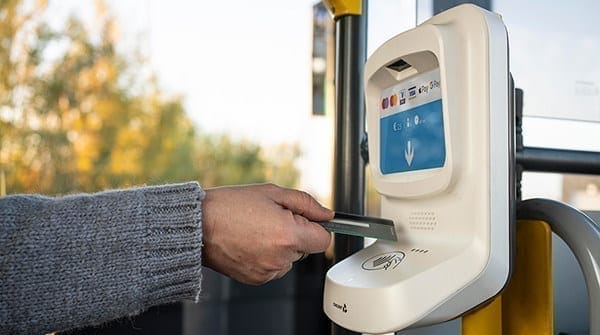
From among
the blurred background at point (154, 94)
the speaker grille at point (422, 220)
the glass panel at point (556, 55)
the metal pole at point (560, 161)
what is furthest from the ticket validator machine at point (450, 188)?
the blurred background at point (154, 94)

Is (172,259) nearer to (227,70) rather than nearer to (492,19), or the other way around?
(492,19)

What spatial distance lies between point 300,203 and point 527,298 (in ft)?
1.00

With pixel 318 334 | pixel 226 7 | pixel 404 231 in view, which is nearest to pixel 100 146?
pixel 226 7

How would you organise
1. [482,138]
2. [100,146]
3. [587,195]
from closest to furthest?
1. [482,138]
2. [587,195]
3. [100,146]

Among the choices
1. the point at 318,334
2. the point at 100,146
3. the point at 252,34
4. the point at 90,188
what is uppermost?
the point at 252,34

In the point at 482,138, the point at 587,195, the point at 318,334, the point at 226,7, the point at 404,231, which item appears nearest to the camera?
the point at 482,138

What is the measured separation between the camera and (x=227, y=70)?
3.43 meters

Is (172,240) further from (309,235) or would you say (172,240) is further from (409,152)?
(409,152)

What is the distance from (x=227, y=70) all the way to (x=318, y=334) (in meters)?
2.05

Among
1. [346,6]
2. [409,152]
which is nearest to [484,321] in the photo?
[409,152]

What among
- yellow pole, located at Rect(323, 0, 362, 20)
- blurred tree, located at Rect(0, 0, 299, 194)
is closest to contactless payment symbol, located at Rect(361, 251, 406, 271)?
yellow pole, located at Rect(323, 0, 362, 20)

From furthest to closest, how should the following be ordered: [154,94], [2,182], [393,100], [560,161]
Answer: [154,94], [2,182], [560,161], [393,100]

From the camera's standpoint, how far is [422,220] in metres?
0.75

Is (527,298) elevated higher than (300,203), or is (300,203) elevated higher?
(300,203)
